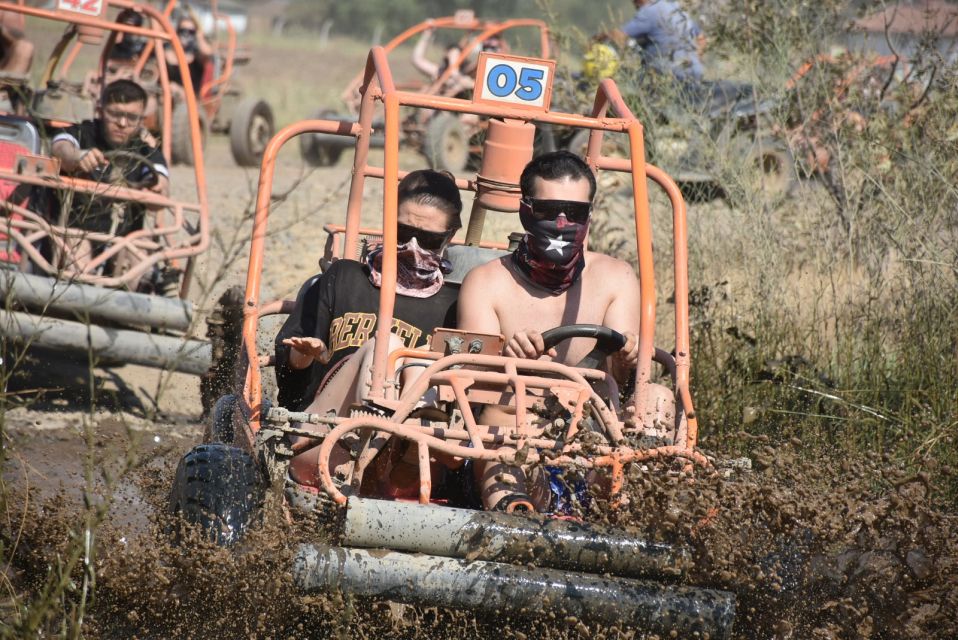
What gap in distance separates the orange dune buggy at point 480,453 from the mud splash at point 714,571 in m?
0.11

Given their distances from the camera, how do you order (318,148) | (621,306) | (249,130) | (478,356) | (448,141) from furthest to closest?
(249,130), (318,148), (448,141), (621,306), (478,356)

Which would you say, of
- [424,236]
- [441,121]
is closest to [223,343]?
[424,236]

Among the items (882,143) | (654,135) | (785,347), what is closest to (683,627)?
(785,347)

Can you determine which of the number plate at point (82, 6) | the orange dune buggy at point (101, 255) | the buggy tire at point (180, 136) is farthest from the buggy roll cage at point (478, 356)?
the buggy tire at point (180, 136)

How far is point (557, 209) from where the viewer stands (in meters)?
4.42

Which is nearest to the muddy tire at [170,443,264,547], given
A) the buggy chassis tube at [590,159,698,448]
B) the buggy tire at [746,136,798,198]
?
the buggy chassis tube at [590,159,698,448]

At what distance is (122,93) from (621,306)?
4104mm

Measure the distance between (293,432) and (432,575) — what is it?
0.69 metres

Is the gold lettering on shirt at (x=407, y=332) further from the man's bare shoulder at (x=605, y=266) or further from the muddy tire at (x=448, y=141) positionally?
the muddy tire at (x=448, y=141)

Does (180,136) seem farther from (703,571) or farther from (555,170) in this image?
(703,571)

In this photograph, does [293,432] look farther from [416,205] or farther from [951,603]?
[951,603]

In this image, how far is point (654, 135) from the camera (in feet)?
24.2

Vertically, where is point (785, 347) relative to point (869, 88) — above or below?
below

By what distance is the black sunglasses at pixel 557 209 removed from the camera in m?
4.41
